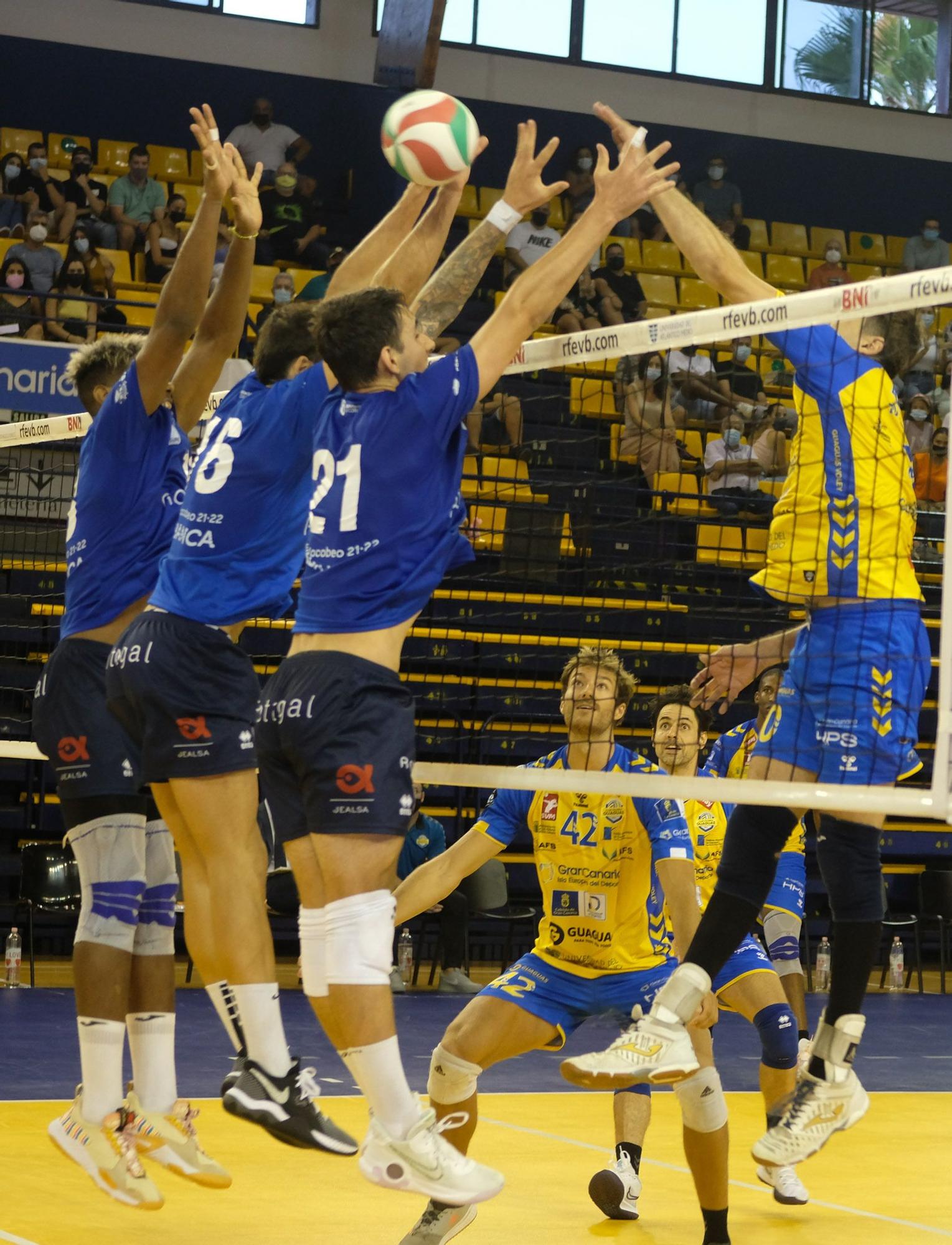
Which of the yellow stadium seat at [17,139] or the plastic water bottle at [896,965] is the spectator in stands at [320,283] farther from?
the plastic water bottle at [896,965]

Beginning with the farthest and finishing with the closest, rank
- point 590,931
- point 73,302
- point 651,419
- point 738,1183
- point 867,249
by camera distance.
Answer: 1. point 867,249
2. point 73,302
3. point 651,419
4. point 738,1183
5. point 590,931

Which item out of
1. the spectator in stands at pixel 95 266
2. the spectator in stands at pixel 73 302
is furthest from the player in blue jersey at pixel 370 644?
the spectator in stands at pixel 95 266

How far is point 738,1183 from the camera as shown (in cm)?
775

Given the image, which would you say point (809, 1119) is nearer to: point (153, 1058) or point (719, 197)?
point (153, 1058)

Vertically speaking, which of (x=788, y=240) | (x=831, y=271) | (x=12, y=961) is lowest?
(x=12, y=961)

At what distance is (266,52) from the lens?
18.4m

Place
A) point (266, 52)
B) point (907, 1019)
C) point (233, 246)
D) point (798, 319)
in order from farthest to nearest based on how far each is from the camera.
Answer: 1. point (266, 52)
2. point (907, 1019)
3. point (233, 246)
4. point (798, 319)

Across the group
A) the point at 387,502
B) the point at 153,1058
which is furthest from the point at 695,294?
the point at 387,502

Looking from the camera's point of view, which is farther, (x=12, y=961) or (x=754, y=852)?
(x=12, y=961)

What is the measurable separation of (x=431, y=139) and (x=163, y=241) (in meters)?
11.6

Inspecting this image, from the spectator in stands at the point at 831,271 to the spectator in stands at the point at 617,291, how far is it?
224cm

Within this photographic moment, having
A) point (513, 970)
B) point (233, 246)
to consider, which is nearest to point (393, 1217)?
point (513, 970)

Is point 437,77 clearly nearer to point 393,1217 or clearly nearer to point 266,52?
point 266,52

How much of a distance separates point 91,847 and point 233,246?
6.44 feet
